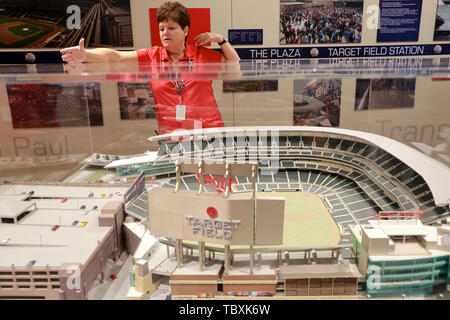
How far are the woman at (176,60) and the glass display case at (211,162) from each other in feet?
0.08

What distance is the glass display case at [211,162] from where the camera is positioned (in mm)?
3451

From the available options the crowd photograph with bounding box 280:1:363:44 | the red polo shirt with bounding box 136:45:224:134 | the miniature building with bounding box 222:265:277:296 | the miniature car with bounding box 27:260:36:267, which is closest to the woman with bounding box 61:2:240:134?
the red polo shirt with bounding box 136:45:224:134

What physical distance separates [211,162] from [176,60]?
286 centimetres

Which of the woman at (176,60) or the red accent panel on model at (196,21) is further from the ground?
the red accent panel on model at (196,21)

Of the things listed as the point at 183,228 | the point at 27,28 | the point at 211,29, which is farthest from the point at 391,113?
the point at 27,28

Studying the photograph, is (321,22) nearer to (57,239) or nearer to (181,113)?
(181,113)

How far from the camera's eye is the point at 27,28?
24.8ft

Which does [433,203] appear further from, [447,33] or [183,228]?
[447,33]

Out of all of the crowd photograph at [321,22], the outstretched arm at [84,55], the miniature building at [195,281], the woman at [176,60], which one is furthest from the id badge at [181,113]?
the crowd photograph at [321,22]

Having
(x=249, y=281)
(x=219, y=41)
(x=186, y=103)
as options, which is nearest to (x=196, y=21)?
(x=219, y=41)

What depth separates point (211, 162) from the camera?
370 cm

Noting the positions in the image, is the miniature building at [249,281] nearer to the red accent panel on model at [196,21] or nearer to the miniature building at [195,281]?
the miniature building at [195,281]

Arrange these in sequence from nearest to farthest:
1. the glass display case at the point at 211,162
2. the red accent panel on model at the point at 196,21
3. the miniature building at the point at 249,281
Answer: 1. the glass display case at the point at 211,162
2. the miniature building at the point at 249,281
3. the red accent panel on model at the point at 196,21

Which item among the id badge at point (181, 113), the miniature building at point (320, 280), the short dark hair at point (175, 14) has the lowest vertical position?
the miniature building at point (320, 280)
